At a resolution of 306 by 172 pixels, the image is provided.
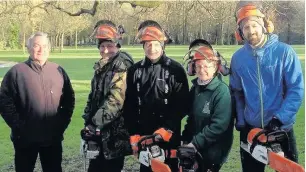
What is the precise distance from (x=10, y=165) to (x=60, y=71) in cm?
240

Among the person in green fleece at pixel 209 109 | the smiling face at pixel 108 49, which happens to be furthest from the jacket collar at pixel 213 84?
the smiling face at pixel 108 49

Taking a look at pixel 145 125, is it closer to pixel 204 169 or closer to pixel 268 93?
pixel 204 169

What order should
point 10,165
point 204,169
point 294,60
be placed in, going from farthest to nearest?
point 10,165 < point 204,169 < point 294,60

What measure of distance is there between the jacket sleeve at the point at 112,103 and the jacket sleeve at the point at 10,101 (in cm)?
81

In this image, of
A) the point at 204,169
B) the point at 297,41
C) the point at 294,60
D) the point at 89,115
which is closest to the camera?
the point at 294,60

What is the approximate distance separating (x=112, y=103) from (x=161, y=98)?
458 mm

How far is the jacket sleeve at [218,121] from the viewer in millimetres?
3752

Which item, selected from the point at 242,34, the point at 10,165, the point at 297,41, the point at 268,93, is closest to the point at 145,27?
the point at 242,34

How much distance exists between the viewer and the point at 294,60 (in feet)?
11.9

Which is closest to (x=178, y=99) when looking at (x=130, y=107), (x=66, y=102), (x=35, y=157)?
(x=130, y=107)

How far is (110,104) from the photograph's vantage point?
161 inches

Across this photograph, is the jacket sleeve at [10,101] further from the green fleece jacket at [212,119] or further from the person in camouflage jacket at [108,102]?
the green fleece jacket at [212,119]

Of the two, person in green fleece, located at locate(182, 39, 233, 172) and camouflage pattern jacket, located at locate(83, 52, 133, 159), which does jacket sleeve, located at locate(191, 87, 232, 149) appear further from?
camouflage pattern jacket, located at locate(83, 52, 133, 159)

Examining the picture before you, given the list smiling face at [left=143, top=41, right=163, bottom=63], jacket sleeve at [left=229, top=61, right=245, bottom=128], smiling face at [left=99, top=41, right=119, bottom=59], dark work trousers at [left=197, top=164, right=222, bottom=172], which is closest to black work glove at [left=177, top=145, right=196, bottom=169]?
dark work trousers at [left=197, top=164, right=222, bottom=172]
